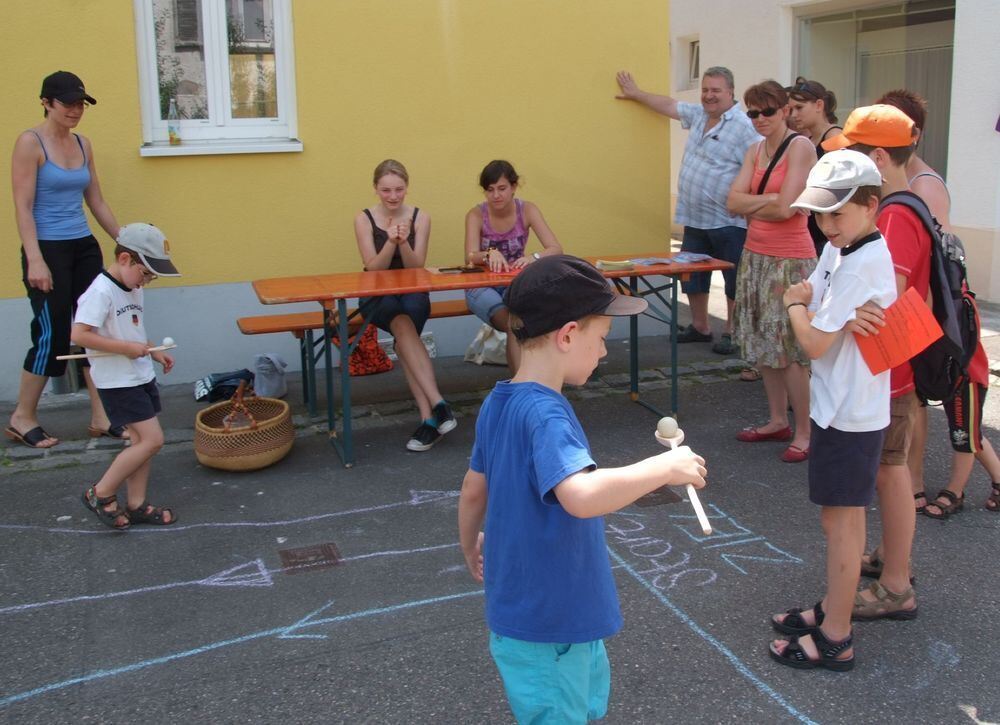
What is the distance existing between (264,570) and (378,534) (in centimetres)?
55

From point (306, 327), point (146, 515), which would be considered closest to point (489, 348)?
point (306, 327)

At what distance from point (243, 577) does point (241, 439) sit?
122 cm

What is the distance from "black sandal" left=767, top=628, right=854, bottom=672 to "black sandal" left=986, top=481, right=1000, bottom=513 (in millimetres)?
1627

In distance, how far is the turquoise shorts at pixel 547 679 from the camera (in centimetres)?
221

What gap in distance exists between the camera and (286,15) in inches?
264

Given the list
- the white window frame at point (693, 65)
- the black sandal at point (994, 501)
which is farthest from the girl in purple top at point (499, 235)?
the white window frame at point (693, 65)

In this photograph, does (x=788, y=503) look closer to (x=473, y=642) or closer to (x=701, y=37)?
(x=473, y=642)

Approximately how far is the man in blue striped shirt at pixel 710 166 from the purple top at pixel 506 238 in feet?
5.12

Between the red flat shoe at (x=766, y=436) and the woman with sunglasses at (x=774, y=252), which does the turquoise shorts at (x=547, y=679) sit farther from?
the red flat shoe at (x=766, y=436)

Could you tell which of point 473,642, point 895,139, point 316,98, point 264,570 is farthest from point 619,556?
point 316,98

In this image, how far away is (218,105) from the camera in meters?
6.77

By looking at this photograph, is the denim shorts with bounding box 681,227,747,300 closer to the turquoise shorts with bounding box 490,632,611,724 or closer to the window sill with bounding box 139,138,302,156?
the window sill with bounding box 139,138,302,156

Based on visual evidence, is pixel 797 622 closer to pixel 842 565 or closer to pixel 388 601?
pixel 842 565

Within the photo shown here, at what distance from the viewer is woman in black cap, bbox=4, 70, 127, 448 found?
5.37 metres
